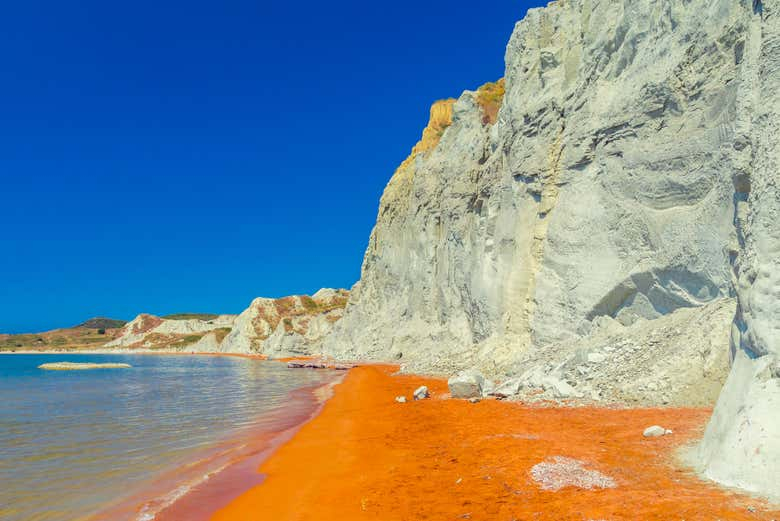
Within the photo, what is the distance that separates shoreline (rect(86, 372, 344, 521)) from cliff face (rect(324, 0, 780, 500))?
776 cm

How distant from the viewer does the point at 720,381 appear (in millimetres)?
11688

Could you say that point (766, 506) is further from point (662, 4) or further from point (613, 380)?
point (662, 4)

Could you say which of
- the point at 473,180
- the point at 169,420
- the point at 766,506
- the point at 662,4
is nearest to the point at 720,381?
the point at 766,506

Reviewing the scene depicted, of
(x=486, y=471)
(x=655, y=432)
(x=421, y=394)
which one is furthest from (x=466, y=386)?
(x=486, y=471)

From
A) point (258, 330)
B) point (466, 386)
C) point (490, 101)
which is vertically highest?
point (490, 101)

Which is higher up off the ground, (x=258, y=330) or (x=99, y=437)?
(x=258, y=330)

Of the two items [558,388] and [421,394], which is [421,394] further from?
[558,388]

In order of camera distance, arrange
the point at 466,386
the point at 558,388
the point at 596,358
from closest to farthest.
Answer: the point at 558,388, the point at 596,358, the point at 466,386

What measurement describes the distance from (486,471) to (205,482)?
5.43m

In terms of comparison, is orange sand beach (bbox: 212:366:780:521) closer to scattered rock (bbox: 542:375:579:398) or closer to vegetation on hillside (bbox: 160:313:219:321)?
scattered rock (bbox: 542:375:579:398)

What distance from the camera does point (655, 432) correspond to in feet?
30.4

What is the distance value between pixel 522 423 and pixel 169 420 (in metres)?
12.2

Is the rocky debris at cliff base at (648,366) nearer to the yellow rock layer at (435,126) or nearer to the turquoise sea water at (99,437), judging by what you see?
the turquoise sea water at (99,437)

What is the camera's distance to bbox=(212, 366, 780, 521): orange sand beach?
232 inches
